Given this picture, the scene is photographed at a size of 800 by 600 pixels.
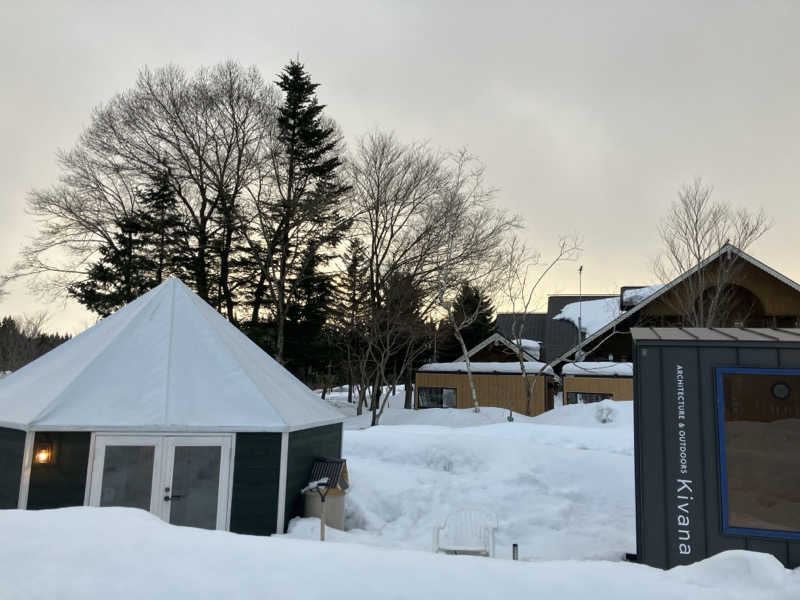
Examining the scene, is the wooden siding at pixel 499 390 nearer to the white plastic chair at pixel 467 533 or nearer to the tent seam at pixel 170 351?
the white plastic chair at pixel 467 533

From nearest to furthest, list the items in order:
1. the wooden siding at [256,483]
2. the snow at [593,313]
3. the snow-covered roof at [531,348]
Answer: the wooden siding at [256,483], the snow-covered roof at [531,348], the snow at [593,313]

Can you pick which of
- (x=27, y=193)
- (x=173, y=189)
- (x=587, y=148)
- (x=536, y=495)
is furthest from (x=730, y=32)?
(x=27, y=193)

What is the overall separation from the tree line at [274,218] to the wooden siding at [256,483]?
56.6 ft

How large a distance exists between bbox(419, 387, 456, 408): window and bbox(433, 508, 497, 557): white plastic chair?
64.6 ft

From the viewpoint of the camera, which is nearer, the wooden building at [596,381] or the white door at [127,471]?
the white door at [127,471]

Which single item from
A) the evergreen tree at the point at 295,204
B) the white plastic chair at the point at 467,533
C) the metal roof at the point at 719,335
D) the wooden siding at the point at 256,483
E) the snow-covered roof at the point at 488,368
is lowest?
the white plastic chair at the point at 467,533

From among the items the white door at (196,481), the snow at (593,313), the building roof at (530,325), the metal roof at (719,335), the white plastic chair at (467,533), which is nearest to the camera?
the metal roof at (719,335)

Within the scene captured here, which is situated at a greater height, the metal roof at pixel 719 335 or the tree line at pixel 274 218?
the tree line at pixel 274 218

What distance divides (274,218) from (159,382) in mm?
19400

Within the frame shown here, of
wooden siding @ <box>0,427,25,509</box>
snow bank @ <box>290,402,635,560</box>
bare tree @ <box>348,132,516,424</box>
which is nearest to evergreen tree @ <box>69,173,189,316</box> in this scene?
bare tree @ <box>348,132,516,424</box>

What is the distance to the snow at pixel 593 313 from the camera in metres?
34.2

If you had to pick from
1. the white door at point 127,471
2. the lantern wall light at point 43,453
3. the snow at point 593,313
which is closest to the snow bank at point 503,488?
the white door at point 127,471

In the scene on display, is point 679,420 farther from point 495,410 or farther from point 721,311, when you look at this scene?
point 721,311

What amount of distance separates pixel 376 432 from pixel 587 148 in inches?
459
